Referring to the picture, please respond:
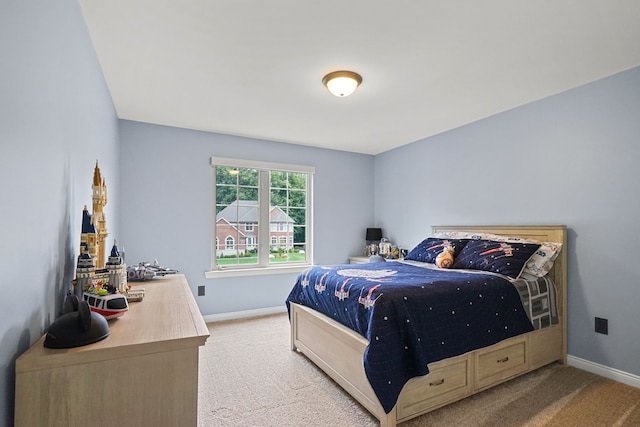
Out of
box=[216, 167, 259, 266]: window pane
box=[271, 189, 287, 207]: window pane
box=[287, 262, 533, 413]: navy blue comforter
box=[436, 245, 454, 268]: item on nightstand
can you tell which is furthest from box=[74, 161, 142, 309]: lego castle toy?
box=[271, 189, 287, 207]: window pane

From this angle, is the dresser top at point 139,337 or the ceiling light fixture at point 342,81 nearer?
the dresser top at point 139,337

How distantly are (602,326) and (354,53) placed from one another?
9.35ft

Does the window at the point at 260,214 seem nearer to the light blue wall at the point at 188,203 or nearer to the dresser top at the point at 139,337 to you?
the light blue wall at the point at 188,203

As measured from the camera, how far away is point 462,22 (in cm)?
183

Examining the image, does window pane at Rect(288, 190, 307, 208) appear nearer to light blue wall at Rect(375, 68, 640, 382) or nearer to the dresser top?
light blue wall at Rect(375, 68, 640, 382)

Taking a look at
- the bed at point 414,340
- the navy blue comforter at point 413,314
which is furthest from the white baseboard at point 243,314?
the navy blue comforter at point 413,314

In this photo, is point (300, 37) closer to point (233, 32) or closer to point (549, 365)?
point (233, 32)

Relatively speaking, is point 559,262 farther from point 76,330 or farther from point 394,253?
point 76,330

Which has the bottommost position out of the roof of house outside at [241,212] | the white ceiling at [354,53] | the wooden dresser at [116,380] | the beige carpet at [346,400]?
the beige carpet at [346,400]

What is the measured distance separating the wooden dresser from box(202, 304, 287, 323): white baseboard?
9.67 feet

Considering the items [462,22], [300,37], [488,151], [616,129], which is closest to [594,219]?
[616,129]

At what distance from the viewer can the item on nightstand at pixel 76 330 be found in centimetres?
93

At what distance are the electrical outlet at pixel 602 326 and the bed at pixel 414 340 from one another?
9.0 inches

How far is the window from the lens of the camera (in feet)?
13.4
